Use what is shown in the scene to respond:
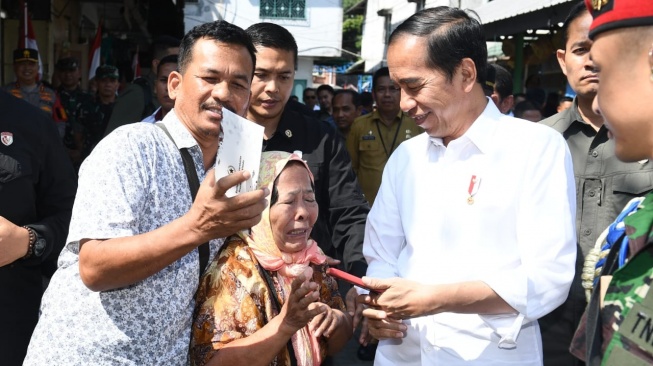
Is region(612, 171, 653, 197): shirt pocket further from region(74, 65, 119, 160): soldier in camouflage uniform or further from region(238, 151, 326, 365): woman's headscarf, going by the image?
region(74, 65, 119, 160): soldier in camouflage uniform

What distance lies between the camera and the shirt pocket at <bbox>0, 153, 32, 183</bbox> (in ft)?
9.13

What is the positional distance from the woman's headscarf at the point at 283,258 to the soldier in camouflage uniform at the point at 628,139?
1223 mm

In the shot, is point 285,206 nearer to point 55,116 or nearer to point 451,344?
point 451,344

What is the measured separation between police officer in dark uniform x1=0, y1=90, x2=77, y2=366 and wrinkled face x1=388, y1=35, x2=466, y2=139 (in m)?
1.51

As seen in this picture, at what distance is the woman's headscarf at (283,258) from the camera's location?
252 cm

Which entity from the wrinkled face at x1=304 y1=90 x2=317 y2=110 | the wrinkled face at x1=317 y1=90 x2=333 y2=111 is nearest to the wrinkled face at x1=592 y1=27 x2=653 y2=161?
the wrinkled face at x1=317 y1=90 x2=333 y2=111

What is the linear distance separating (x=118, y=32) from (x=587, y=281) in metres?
19.9

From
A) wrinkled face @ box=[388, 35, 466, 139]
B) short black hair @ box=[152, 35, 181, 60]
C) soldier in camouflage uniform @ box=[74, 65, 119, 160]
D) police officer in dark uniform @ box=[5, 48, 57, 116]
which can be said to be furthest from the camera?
soldier in camouflage uniform @ box=[74, 65, 119, 160]

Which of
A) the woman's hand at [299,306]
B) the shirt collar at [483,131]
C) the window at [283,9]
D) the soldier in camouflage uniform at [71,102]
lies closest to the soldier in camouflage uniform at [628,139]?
the shirt collar at [483,131]

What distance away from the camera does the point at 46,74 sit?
40.4 feet

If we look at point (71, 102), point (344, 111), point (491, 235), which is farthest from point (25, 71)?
point (491, 235)

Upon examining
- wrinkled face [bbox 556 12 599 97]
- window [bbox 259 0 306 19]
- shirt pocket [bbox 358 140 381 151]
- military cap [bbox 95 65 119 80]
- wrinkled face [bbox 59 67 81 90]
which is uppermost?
window [bbox 259 0 306 19]

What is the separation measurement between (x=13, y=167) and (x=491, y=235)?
73.2 inches

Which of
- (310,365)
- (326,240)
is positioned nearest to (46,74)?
(326,240)
